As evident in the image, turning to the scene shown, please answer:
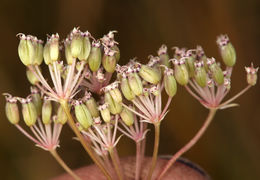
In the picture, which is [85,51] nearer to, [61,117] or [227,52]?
[61,117]

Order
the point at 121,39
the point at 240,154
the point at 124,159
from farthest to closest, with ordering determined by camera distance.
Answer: the point at 121,39 → the point at 240,154 → the point at 124,159

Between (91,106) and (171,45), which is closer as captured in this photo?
(91,106)

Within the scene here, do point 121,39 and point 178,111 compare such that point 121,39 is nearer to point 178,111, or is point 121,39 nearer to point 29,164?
point 178,111

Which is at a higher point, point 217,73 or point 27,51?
point 27,51

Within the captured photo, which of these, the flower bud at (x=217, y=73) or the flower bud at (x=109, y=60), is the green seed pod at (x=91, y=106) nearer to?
the flower bud at (x=109, y=60)

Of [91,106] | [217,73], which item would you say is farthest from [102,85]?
[217,73]

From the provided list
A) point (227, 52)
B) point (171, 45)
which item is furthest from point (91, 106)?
point (171, 45)

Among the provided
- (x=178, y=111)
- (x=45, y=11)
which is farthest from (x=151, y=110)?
(x=45, y=11)
